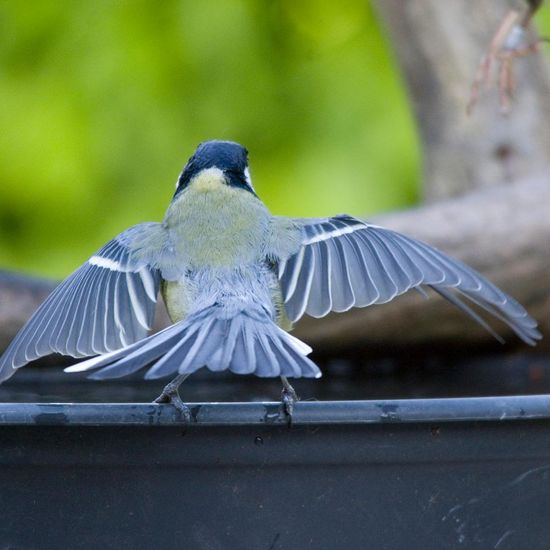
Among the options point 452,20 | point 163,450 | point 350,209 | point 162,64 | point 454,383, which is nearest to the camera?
point 163,450

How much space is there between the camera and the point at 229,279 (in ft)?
6.00

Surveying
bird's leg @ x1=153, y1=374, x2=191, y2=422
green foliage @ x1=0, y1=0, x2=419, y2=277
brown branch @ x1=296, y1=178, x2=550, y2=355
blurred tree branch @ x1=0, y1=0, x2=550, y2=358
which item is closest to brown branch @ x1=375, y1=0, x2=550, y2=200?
blurred tree branch @ x1=0, y1=0, x2=550, y2=358

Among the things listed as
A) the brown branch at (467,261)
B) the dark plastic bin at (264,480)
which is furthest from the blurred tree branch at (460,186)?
the dark plastic bin at (264,480)

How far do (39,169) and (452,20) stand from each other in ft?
4.76

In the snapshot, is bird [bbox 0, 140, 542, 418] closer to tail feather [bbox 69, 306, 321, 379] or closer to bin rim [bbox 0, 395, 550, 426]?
tail feather [bbox 69, 306, 321, 379]

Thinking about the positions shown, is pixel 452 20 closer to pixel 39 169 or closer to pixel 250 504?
pixel 39 169

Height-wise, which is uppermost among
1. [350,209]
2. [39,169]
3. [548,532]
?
[39,169]

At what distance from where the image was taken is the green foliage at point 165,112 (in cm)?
366

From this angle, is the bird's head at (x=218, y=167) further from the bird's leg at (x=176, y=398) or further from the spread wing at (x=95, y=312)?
the bird's leg at (x=176, y=398)

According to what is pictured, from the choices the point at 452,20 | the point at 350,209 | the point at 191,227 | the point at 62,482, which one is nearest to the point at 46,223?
the point at 350,209

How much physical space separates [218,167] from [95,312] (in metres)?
0.47

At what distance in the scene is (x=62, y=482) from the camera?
143 centimetres

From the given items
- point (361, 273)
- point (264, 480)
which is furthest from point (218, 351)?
point (361, 273)

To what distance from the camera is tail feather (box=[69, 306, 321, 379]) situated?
54.7 inches
